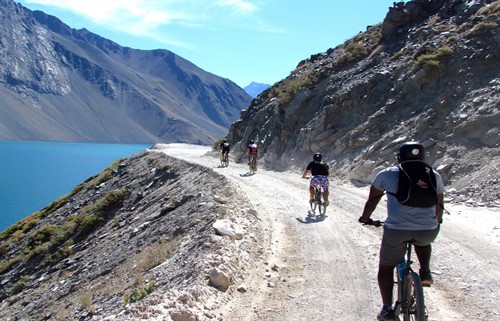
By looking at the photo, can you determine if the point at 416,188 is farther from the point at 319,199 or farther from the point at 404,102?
the point at 404,102

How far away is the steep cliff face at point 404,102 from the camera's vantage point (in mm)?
21891

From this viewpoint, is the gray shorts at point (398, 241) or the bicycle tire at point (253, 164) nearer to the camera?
the gray shorts at point (398, 241)

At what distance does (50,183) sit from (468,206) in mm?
92918

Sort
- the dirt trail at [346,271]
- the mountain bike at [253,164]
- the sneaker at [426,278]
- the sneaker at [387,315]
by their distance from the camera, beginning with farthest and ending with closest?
the mountain bike at [253,164], the dirt trail at [346,271], the sneaker at [387,315], the sneaker at [426,278]

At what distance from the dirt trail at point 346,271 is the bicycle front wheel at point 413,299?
1517 millimetres

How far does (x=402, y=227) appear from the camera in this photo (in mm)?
5461

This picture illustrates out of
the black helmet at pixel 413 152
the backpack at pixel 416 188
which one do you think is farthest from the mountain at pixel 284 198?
the black helmet at pixel 413 152

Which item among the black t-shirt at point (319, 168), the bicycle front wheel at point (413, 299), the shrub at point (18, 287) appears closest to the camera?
the bicycle front wheel at point (413, 299)

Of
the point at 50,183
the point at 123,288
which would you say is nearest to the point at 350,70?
the point at 123,288

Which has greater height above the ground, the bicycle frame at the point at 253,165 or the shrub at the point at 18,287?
the bicycle frame at the point at 253,165

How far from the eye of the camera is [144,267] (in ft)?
37.7

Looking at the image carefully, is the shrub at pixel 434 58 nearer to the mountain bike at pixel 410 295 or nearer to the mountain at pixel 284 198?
the mountain at pixel 284 198

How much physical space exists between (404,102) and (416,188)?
24252mm

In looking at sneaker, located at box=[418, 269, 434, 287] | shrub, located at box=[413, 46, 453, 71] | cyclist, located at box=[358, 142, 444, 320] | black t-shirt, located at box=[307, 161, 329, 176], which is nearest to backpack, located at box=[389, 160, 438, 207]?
cyclist, located at box=[358, 142, 444, 320]
